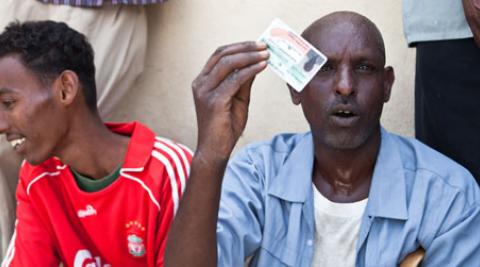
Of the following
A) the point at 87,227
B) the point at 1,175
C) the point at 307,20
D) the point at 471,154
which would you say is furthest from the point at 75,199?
the point at 471,154

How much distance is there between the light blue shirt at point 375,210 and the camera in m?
2.31

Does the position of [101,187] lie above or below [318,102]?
below

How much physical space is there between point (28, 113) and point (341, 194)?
120 centimetres

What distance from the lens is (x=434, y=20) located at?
263cm

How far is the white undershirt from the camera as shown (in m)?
2.43

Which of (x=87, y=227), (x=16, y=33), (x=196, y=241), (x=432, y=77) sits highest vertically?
(x=16, y=33)

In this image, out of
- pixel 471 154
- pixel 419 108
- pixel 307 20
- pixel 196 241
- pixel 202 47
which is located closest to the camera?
pixel 196 241

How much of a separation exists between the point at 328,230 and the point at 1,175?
62.7 inches

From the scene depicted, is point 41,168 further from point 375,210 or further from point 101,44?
point 375,210

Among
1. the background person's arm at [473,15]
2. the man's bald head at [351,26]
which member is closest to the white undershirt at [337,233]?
the man's bald head at [351,26]

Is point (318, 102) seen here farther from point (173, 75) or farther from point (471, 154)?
point (173, 75)

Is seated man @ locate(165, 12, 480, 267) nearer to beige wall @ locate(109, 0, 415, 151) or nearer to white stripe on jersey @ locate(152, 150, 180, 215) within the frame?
white stripe on jersey @ locate(152, 150, 180, 215)

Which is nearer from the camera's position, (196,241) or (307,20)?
(196,241)

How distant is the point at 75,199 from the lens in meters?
2.98
